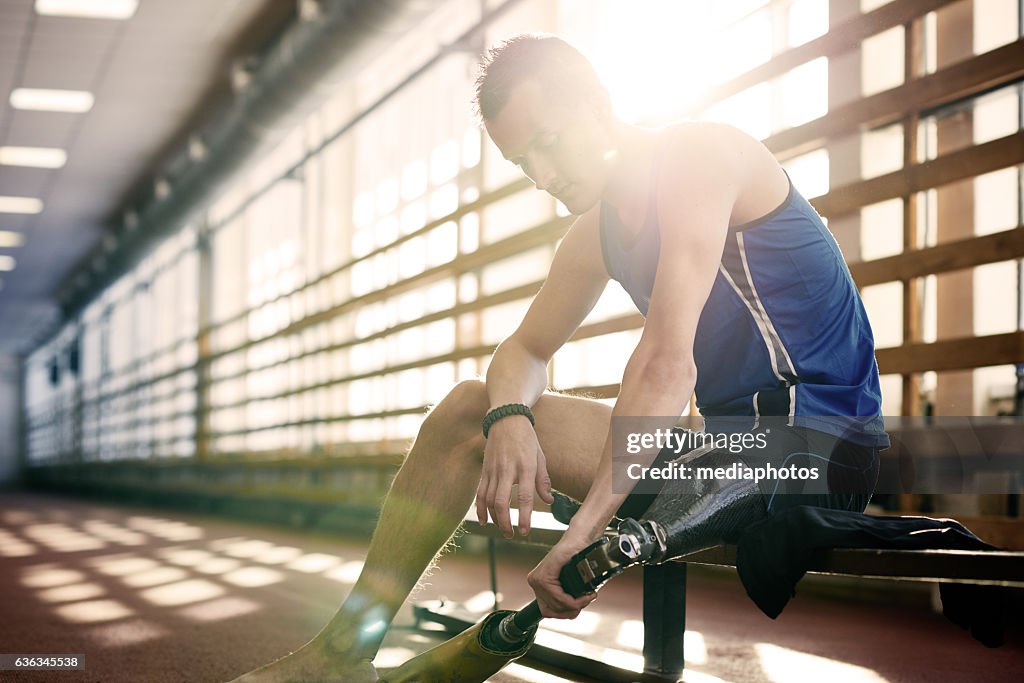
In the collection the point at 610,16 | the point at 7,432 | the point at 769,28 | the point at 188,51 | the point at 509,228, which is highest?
the point at 188,51

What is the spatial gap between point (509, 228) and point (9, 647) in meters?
3.32

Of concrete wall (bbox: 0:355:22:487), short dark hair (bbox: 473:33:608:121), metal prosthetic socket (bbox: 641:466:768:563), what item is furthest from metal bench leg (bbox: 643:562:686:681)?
concrete wall (bbox: 0:355:22:487)

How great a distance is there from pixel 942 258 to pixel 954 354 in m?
0.25

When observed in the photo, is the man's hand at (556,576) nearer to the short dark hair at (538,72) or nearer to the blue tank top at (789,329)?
the blue tank top at (789,329)

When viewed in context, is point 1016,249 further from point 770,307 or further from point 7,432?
point 7,432

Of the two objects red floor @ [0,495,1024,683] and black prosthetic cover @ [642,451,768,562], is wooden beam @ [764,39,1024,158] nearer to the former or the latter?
red floor @ [0,495,1024,683]

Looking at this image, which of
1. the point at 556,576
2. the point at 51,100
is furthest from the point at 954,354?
the point at 51,100

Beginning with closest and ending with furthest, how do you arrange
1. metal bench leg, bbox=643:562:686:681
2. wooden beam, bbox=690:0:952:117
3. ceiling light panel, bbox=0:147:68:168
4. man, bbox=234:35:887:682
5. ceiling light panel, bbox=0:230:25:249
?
man, bbox=234:35:887:682 < metal bench leg, bbox=643:562:686:681 < wooden beam, bbox=690:0:952:117 < ceiling light panel, bbox=0:147:68:168 < ceiling light panel, bbox=0:230:25:249

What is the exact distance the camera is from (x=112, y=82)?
741 cm

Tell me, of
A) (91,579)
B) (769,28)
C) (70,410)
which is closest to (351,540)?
(91,579)

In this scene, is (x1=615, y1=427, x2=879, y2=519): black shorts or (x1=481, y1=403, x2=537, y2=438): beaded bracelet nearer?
(x1=615, y1=427, x2=879, y2=519): black shorts

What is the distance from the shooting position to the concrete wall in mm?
23625

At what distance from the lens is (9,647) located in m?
2.34

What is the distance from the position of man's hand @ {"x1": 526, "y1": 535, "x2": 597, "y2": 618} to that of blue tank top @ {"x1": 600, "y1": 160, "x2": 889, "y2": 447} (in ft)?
1.03
